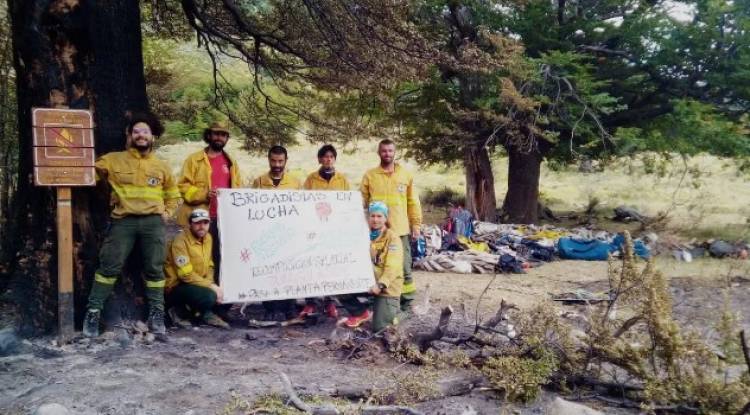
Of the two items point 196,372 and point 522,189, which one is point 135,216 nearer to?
point 196,372

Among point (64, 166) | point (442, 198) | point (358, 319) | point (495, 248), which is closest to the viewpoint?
point (64, 166)

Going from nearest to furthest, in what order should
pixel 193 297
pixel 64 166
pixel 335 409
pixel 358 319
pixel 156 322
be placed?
pixel 335 409 → pixel 64 166 → pixel 156 322 → pixel 193 297 → pixel 358 319

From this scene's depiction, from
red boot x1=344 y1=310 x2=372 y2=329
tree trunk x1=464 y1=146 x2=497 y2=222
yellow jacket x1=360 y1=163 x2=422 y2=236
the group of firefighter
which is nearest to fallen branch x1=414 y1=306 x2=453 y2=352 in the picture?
A: the group of firefighter

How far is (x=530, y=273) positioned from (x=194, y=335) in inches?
245

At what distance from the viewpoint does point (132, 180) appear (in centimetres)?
518

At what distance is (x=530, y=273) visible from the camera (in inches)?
395

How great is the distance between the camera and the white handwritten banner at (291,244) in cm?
574

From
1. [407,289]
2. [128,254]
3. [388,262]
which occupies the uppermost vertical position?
[128,254]

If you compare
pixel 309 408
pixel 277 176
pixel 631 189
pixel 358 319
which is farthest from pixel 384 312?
pixel 631 189

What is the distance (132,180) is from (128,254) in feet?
2.20

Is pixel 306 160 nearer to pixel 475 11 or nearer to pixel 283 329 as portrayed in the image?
pixel 475 11

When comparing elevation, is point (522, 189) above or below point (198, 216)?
above

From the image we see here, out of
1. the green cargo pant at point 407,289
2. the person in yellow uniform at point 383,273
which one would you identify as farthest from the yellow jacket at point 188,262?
the green cargo pant at point 407,289

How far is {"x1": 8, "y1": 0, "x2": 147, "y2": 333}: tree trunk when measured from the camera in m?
5.11
